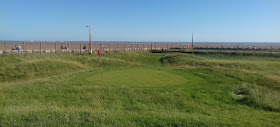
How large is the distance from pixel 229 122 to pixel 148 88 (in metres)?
5.72

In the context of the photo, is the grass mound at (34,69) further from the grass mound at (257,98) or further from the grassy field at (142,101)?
the grass mound at (257,98)

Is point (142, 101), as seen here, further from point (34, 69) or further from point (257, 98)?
point (34, 69)

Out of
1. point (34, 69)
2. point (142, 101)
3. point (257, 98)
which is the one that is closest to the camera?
point (142, 101)

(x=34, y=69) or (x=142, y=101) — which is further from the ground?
(x=34, y=69)

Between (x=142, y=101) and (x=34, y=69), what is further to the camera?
(x=34, y=69)

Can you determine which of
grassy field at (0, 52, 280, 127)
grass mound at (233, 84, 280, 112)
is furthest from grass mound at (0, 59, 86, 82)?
grass mound at (233, 84, 280, 112)

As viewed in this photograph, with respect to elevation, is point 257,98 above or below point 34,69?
below

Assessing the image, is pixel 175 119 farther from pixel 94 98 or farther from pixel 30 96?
pixel 30 96

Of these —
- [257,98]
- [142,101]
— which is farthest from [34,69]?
[257,98]

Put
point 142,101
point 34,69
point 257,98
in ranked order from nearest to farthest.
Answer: point 142,101
point 257,98
point 34,69

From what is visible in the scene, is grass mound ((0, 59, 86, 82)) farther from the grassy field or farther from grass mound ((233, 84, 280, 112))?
grass mound ((233, 84, 280, 112))

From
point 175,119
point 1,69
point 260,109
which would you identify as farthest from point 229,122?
point 1,69

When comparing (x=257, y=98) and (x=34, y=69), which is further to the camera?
(x=34, y=69)

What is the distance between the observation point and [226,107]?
9.73m
